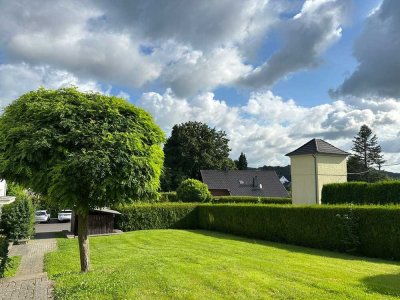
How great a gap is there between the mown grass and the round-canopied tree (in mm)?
3895

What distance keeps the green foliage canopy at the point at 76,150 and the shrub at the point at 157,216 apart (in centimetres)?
1519

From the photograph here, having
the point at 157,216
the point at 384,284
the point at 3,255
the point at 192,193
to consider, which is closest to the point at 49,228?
the point at 157,216

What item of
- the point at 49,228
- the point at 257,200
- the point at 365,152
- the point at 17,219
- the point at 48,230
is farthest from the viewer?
the point at 365,152

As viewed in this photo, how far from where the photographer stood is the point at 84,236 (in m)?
8.24

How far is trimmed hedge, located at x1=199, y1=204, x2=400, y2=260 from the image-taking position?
13.4 m

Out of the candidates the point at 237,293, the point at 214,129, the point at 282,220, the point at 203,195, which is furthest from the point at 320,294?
the point at 214,129

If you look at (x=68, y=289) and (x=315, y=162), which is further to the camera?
(x=315, y=162)

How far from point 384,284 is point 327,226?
8006 mm

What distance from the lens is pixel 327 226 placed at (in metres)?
15.4

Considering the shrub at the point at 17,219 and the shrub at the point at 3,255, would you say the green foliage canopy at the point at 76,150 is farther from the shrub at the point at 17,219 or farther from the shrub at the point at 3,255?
the shrub at the point at 17,219

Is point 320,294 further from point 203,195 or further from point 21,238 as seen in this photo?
point 203,195

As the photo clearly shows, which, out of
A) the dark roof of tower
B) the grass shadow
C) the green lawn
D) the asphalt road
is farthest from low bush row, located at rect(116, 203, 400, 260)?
the dark roof of tower

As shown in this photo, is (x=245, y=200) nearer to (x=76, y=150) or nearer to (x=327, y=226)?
(x=327, y=226)

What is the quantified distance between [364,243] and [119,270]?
33.7 feet
